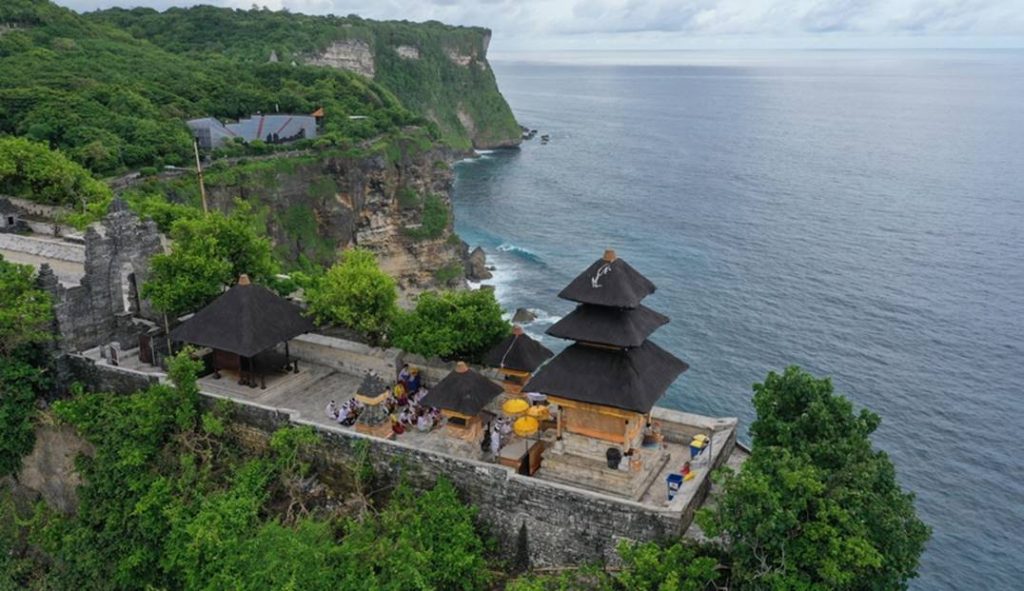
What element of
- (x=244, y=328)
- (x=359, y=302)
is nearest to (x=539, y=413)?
(x=359, y=302)

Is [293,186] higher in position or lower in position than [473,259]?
higher

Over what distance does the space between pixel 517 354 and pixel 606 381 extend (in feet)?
15.8

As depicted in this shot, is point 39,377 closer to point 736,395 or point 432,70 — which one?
point 736,395

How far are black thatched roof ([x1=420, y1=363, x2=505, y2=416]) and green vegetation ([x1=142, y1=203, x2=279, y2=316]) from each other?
10.3 meters

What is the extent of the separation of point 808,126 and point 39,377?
515 ft

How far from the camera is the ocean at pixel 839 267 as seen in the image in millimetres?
41531

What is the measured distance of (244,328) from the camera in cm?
2523

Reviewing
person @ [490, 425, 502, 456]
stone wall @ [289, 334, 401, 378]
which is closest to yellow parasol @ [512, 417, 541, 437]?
person @ [490, 425, 502, 456]

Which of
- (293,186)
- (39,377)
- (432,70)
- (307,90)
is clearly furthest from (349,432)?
(432,70)

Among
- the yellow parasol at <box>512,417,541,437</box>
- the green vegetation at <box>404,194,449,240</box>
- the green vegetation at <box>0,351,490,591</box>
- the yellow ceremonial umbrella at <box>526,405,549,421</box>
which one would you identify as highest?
the yellow parasol at <box>512,417,541,437</box>

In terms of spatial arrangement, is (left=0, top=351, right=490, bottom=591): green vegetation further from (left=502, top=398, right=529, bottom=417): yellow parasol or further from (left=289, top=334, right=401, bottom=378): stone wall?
(left=289, top=334, right=401, bottom=378): stone wall

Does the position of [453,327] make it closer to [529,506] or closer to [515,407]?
[515,407]

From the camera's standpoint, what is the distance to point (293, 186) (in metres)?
65.2

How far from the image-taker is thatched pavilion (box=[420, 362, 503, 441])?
897 inches
